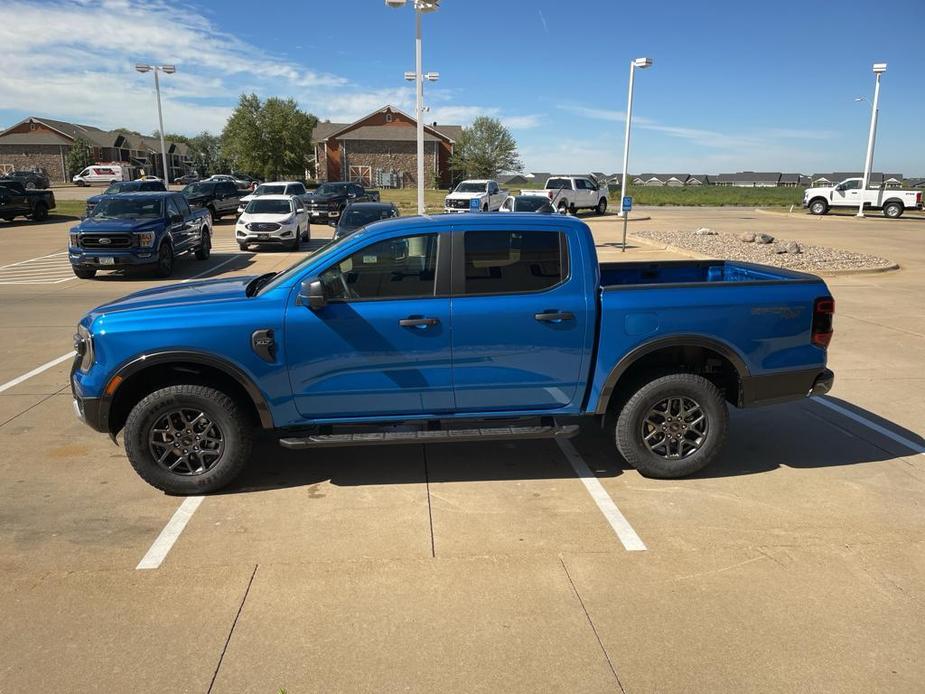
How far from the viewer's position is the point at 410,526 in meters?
4.17

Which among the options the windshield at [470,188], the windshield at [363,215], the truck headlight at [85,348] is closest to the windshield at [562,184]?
the windshield at [470,188]

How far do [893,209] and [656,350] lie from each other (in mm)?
37551

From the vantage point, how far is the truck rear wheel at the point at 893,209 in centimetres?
3475

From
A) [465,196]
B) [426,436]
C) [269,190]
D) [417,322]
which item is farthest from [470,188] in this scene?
[426,436]

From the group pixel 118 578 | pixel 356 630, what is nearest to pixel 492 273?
pixel 356 630

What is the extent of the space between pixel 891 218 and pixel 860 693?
38796 millimetres

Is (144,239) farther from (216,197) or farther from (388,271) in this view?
(216,197)

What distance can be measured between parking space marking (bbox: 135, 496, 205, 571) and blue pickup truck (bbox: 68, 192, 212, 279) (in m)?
11.2

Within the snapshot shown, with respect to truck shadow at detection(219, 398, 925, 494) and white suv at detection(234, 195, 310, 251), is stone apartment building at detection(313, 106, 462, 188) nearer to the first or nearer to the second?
white suv at detection(234, 195, 310, 251)

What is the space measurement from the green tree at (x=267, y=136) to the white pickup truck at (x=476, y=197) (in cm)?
3833

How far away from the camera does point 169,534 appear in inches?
161

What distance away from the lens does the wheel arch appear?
4340mm

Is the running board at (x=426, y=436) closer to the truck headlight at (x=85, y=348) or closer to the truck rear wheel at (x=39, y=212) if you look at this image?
the truck headlight at (x=85, y=348)

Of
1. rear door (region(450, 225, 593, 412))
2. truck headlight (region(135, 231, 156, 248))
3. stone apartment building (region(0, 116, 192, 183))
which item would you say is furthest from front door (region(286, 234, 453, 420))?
stone apartment building (region(0, 116, 192, 183))
